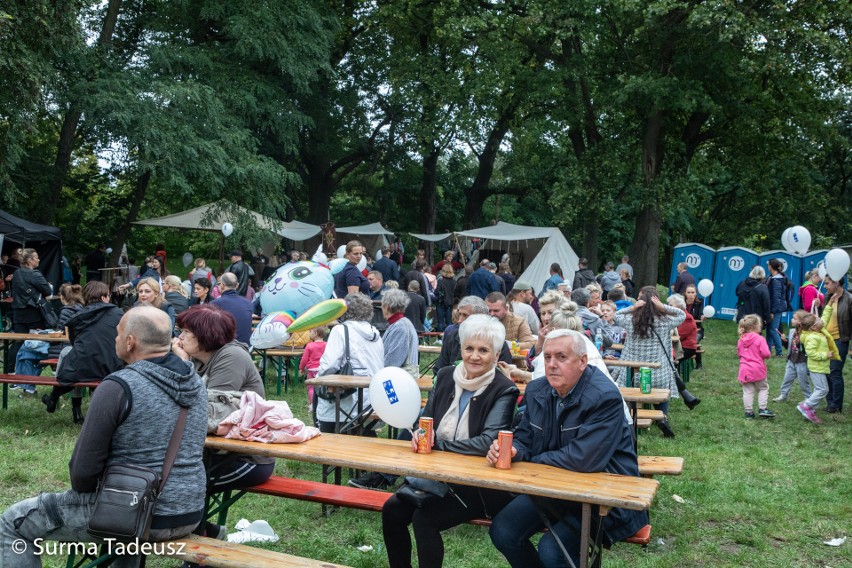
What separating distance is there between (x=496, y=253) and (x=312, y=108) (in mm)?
7391

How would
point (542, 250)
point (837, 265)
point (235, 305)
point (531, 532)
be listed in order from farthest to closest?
point (542, 250), point (837, 265), point (235, 305), point (531, 532)

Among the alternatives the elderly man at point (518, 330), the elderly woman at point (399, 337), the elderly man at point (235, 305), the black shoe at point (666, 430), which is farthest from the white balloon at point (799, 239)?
the elderly woman at point (399, 337)

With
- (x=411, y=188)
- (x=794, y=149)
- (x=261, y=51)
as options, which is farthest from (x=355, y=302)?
(x=411, y=188)

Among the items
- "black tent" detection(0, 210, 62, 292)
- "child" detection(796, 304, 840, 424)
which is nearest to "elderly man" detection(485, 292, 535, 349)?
"child" detection(796, 304, 840, 424)

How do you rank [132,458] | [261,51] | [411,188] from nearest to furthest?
1. [132,458]
2. [261,51]
3. [411,188]

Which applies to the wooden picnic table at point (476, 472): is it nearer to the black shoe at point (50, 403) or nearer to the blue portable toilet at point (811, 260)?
the black shoe at point (50, 403)

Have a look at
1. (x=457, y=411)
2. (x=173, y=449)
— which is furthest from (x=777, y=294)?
(x=173, y=449)

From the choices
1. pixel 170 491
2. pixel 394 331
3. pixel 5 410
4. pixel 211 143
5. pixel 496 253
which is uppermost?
pixel 211 143

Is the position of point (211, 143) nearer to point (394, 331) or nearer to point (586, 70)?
point (586, 70)

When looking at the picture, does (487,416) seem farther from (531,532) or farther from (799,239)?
(799,239)

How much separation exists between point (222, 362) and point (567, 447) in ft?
6.20

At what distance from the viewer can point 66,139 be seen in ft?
61.0

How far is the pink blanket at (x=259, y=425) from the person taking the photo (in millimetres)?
4219

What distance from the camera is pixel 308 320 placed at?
28.1 feet
